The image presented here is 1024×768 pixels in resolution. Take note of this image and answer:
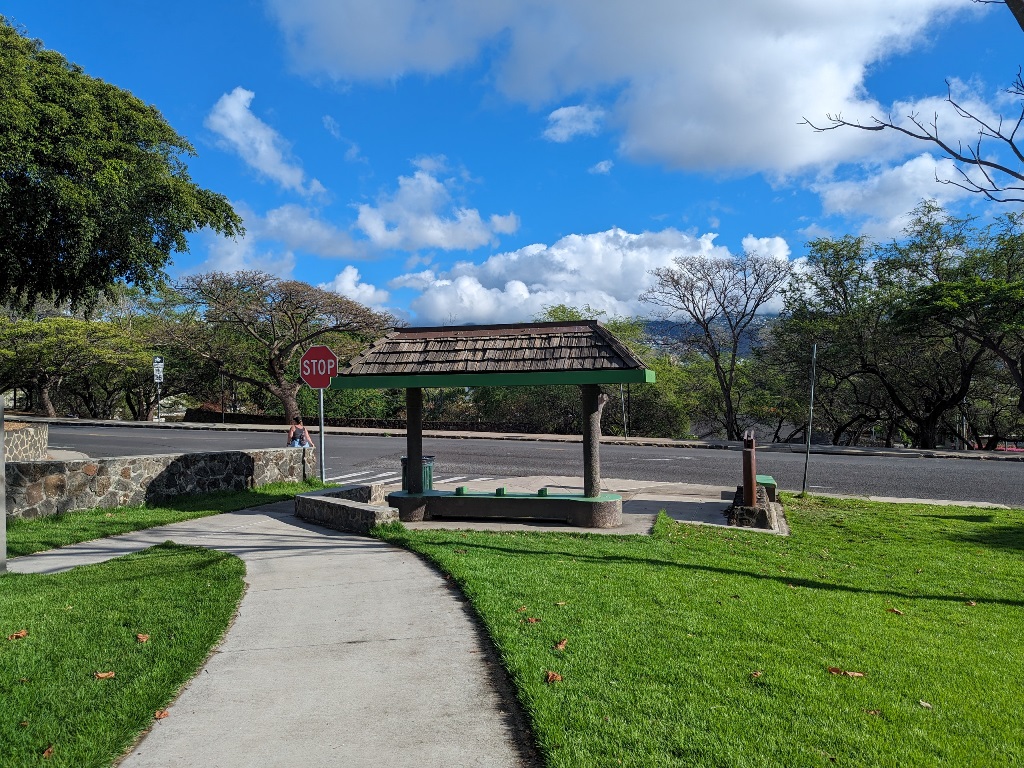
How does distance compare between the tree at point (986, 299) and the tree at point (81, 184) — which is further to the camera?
the tree at point (986, 299)

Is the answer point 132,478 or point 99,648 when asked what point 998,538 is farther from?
point 132,478

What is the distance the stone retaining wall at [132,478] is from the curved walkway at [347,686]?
5979 mm

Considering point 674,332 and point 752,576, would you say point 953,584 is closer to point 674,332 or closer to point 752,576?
point 752,576

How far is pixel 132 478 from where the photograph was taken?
41.5 feet

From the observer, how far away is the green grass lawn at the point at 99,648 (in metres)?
3.84

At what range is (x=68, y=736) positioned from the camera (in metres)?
3.81

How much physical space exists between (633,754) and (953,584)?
245 inches

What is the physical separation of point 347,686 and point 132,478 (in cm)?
998

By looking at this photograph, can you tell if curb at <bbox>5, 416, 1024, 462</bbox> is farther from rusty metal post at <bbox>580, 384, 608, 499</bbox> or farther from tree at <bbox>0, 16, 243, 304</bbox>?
rusty metal post at <bbox>580, 384, 608, 499</bbox>

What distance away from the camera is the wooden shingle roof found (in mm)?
10443

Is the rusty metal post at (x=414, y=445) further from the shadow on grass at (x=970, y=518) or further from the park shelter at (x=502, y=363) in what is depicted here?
the shadow on grass at (x=970, y=518)

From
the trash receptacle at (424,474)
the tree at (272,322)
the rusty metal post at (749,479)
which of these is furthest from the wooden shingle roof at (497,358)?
the tree at (272,322)

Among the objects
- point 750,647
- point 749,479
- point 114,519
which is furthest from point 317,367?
point 750,647

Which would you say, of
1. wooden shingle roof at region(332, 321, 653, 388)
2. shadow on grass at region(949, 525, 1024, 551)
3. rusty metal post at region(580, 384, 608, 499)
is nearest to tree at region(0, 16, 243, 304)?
wooden shingle roof at region(332, 321, 653, 388)
